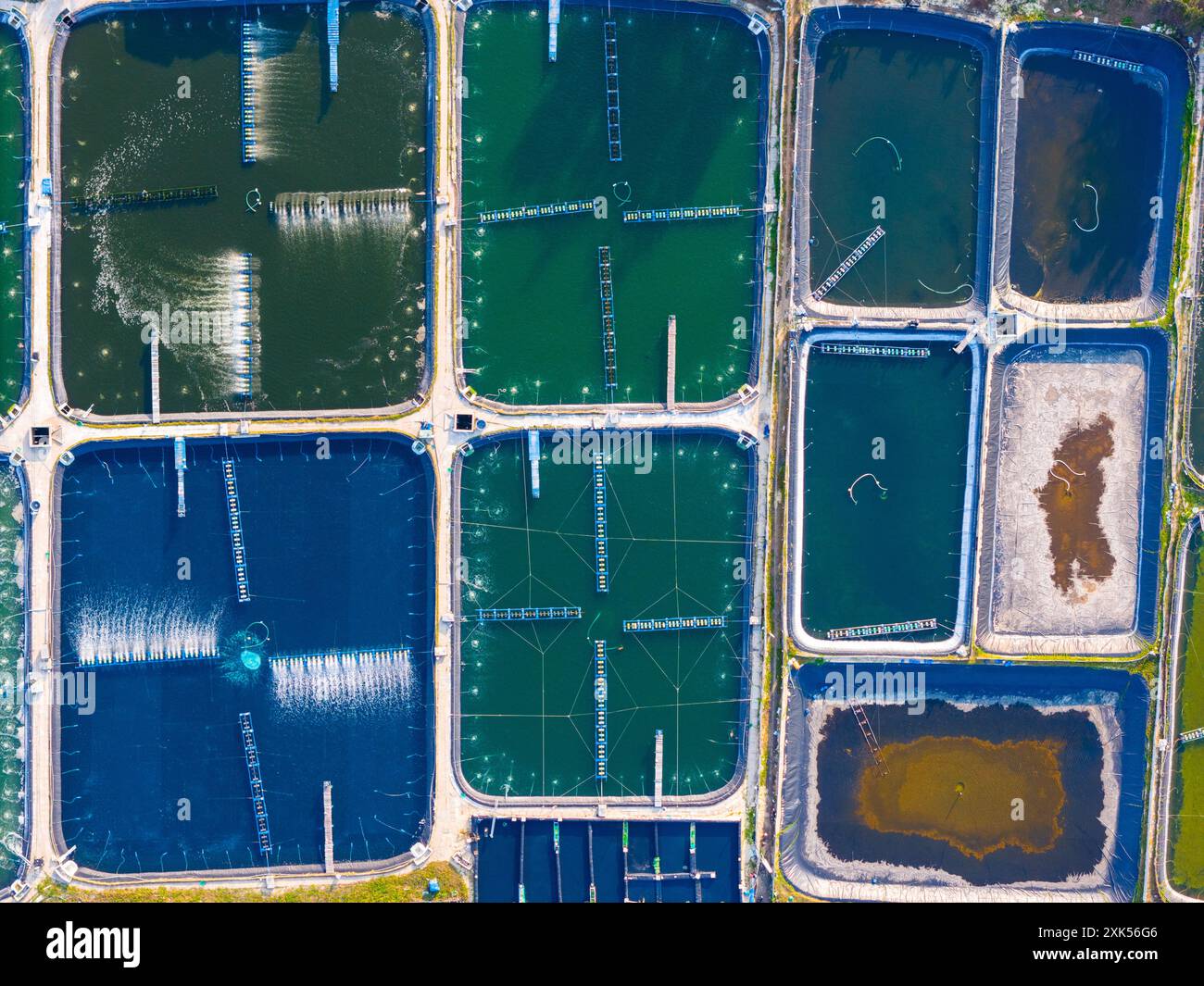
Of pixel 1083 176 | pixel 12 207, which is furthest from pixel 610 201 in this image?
pixel 12 207

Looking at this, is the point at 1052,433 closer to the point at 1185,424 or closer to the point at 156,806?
the point at 1185,424

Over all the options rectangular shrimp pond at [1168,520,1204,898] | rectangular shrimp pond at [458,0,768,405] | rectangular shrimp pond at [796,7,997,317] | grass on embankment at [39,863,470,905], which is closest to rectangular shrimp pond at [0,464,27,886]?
grass on embankment at [39,863,470,905]

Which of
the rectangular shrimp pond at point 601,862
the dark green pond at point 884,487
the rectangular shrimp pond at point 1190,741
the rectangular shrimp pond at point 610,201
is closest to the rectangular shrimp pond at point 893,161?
the rectangular shrimp pond at point 610,201

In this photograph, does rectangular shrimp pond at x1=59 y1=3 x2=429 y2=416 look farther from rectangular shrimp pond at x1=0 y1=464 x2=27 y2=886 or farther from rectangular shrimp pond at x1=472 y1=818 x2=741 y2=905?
rectangular shrimp pond at x1=472 y1=818 x2=741 y2=905

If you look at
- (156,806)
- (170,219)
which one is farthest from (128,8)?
(156,806)

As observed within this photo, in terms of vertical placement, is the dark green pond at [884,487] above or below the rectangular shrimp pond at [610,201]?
below

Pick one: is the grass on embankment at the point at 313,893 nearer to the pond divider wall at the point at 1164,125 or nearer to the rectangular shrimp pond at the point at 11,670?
the rectangular shrimp pond at the point at 11,670
